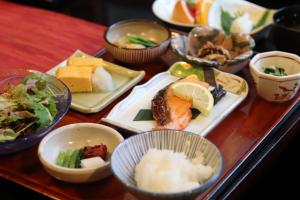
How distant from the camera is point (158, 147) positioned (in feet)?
4.04

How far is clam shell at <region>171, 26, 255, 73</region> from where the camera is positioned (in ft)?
5.46

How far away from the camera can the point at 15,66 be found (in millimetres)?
1786

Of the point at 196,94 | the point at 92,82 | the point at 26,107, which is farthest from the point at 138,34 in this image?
the point at 26,107

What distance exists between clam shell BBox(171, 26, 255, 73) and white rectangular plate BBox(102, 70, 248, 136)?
0.05 meters

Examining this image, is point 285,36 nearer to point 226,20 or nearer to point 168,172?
point 226,20

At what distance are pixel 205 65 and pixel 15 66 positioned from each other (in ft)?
2.24

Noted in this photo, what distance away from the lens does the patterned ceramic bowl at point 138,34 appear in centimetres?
171

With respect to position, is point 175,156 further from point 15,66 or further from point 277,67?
point 15,66

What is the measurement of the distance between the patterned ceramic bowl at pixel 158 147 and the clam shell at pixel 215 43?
49 cm

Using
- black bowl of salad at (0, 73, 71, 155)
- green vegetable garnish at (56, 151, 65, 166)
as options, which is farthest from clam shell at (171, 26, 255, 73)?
green vegetable garnish at (56, 151, 65, 166)

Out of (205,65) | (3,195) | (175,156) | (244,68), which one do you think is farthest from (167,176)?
(244,68)

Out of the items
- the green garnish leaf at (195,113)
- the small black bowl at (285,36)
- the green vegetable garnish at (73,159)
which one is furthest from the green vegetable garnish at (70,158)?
the small black bowl at (285,36)

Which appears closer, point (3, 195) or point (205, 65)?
point (3, 195)

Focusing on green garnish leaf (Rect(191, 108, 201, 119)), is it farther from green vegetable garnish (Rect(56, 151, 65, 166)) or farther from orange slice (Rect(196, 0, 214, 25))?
orange slice (Rect(196, 0, 214, 25))
